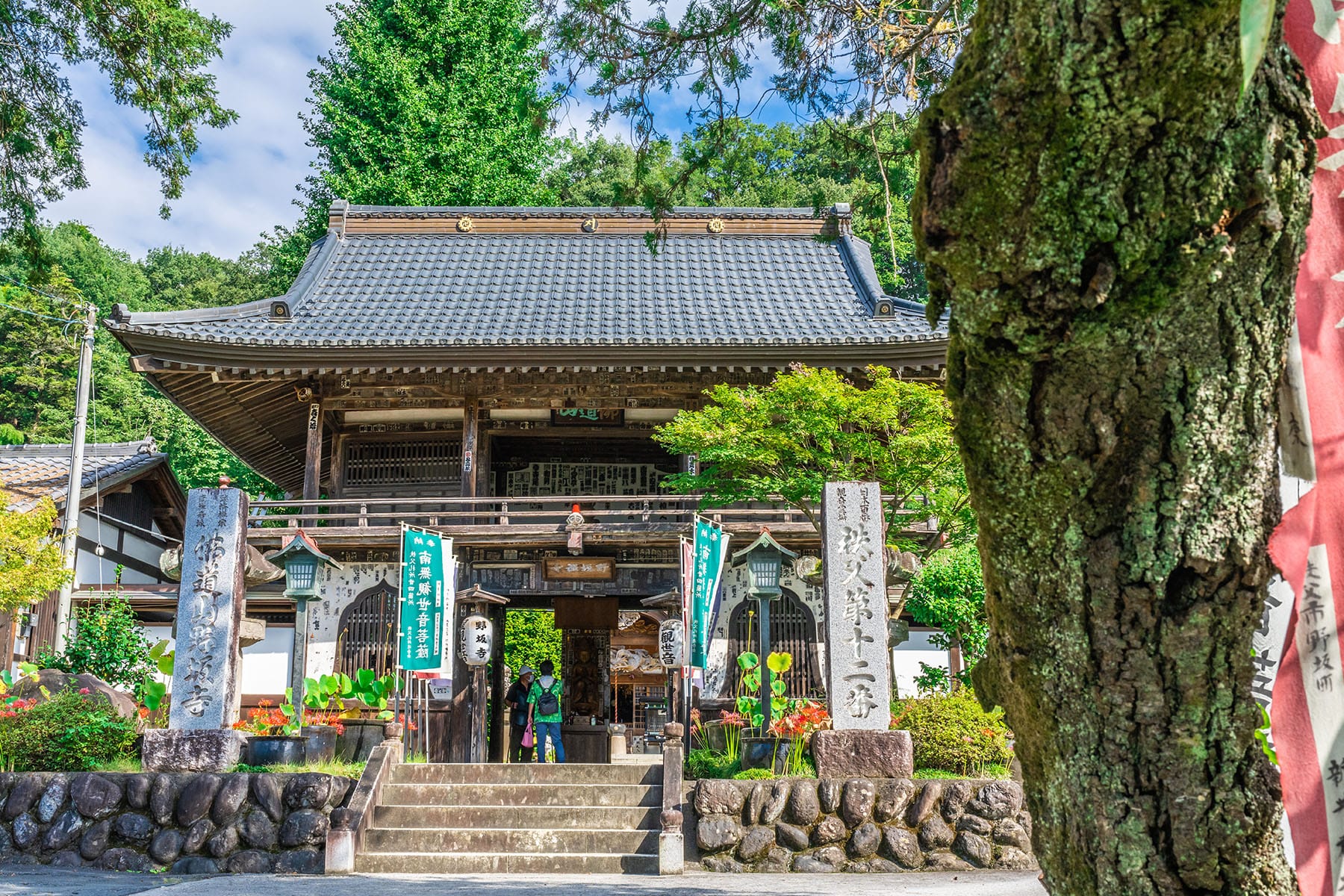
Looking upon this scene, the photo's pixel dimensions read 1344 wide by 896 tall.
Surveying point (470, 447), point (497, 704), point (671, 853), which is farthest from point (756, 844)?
point (497, 704)

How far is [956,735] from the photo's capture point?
9555 mm

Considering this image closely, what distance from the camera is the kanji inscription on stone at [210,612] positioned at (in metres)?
9.55

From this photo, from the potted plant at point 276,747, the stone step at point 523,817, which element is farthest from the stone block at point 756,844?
the potted plant at point 276,747

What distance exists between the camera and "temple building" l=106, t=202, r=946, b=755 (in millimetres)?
14836

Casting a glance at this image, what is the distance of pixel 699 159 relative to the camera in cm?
647

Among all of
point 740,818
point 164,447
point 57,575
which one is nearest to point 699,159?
point 740,818

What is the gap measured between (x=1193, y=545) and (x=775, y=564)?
10.1 metres

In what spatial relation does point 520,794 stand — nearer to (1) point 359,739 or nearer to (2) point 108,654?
(1) point 359,739

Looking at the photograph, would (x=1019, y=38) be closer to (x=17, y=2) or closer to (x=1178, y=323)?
(x=1178, y=323)

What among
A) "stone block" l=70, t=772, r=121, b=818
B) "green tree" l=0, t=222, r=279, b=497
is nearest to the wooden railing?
"stone block" l=70, t=772, r=121, b=818

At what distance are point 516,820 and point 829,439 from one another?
18.2 feet

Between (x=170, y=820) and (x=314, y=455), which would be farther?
(x=314, y=455)

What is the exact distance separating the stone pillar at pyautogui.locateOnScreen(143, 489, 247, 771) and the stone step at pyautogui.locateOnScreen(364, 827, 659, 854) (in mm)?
1746

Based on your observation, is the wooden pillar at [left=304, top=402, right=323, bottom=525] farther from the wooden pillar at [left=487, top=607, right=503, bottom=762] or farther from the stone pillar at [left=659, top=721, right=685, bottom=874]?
the stone pillar at [left=659, top=721, right=685, bottom=874]
